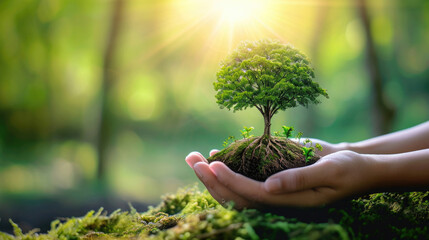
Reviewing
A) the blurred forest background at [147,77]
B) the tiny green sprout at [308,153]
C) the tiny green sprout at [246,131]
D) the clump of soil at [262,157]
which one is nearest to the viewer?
the clump of soil at [262,157]

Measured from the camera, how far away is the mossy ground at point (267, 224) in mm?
1305

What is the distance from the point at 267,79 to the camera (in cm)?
209

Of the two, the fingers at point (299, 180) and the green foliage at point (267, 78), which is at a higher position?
the green foliage at point (267, 78)

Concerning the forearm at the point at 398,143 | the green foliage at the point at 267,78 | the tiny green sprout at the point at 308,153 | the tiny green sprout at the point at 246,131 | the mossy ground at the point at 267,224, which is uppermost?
the green foliage at the point at 267,78

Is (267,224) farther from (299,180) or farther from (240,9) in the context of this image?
(240,9)

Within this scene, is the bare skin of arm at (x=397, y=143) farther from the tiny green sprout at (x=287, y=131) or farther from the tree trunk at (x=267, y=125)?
the tree trunk at (x=267, y=125)

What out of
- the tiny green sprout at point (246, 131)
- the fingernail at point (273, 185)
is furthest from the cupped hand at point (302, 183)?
the tiny green sprout at point (246, 131)

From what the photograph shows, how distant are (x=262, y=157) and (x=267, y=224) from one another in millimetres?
686

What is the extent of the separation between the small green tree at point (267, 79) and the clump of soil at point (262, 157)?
5.2 inches

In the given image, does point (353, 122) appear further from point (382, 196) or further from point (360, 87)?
point (382, 196)

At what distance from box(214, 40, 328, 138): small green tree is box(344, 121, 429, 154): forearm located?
98 cm

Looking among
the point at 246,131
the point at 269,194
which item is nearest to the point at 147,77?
the point at 246,131

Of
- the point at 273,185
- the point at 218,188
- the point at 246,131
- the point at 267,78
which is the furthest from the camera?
the point at 246,131

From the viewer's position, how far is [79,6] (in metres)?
10.1
